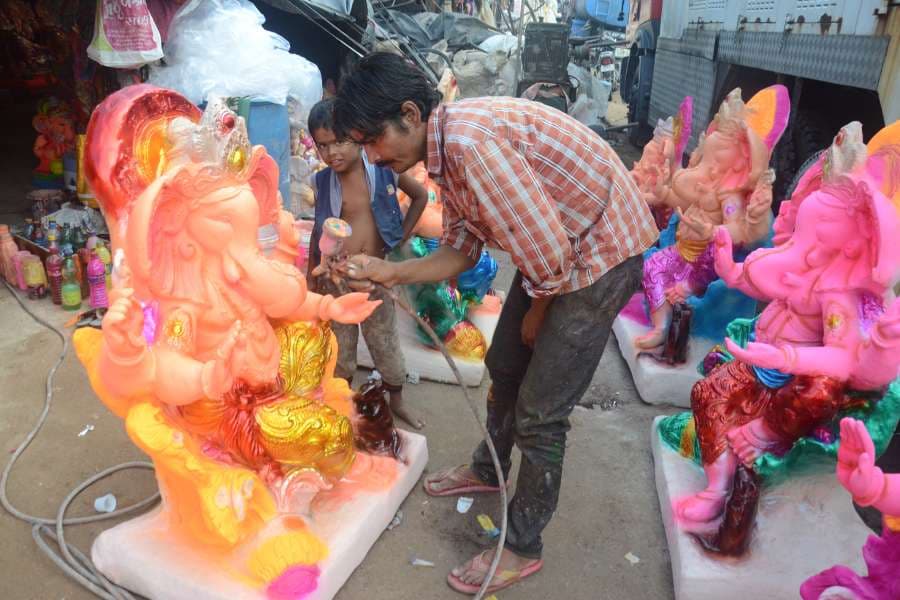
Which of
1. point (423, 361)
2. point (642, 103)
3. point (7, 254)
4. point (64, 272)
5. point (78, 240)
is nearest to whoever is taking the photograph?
point (423, 361)

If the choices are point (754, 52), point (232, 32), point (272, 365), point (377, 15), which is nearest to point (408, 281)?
point (272, 365)

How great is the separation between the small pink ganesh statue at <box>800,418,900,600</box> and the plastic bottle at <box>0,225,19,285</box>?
5.07m

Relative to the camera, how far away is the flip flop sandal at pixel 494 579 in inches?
94.8

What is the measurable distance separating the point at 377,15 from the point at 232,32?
15.7ft

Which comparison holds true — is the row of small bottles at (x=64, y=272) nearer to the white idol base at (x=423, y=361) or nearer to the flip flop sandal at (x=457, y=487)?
the white idol base at (x=423, y=361)

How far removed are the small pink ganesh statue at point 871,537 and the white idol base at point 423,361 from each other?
78.0 inches

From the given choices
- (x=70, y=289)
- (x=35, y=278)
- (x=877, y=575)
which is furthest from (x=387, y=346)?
(x=35, y=278)

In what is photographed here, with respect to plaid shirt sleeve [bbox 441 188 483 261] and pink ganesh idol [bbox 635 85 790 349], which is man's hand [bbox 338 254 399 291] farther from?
pink ganesh idol [bbox 635 85 790 349]

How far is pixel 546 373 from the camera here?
219 cm

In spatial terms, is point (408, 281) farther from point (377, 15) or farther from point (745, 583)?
point (377, 15)

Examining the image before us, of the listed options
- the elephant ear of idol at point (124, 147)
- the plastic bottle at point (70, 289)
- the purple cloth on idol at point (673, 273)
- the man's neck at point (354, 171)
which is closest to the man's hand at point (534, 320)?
the man's neck at point (354, 171)

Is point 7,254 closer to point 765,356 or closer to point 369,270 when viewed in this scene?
point 369,270

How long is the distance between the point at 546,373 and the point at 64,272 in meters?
3.71

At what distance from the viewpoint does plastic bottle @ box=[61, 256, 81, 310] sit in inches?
174
